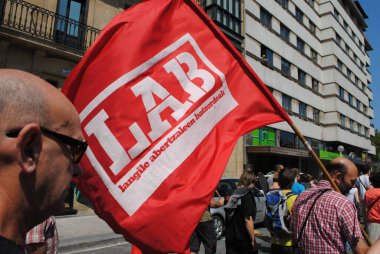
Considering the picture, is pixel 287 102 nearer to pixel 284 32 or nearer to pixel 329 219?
pixel 284 32

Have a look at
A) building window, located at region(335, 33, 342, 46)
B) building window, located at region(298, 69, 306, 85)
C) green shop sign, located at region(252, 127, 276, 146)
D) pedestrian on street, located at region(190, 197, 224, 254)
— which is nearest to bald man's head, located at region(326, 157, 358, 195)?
pedestrian on street, located at region(190, 197, 224, 254)

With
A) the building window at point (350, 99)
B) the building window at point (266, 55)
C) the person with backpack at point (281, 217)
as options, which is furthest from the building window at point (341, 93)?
the person with backpack at point (281, 217)

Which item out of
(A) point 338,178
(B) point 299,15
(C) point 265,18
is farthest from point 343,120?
(A) point 338,178

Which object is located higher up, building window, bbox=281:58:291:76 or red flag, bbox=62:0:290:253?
building window, bbox=281:58:291:76

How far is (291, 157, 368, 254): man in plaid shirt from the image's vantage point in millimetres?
2707

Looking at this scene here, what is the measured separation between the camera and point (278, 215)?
4.60 metres

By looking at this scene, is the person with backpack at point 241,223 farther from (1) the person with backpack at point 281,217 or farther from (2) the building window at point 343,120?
(2) the building window at point 343,120

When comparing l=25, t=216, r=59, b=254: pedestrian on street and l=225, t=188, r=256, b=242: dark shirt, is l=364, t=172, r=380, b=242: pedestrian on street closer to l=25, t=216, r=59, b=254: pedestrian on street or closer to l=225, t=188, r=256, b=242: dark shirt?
l=225, t=188, r=256, b=242: dark shirt

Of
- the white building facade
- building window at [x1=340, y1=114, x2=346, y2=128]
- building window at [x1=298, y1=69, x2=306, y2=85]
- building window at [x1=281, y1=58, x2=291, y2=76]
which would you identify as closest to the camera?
the white building facade

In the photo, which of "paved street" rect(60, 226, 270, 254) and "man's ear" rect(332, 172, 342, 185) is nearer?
"man's ear" rect(332, 172, 342, 185)

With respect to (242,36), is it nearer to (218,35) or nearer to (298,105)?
(298,105)

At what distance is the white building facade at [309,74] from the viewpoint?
2317 centimetres

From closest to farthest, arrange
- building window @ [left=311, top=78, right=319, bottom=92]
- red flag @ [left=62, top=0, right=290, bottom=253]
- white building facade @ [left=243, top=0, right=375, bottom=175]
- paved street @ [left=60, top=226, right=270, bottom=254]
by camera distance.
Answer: red flag @ [left=62, top=0, right=290, bottom=253], paved street @ [left=60, top=226, right=270, bottom=254], white building facade @ [left=243, top=0, right=375, bottom=175], building window @ [left=311, top=78, right=319, bottom=92]

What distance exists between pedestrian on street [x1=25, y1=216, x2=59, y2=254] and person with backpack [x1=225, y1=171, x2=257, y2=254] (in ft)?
9.14
